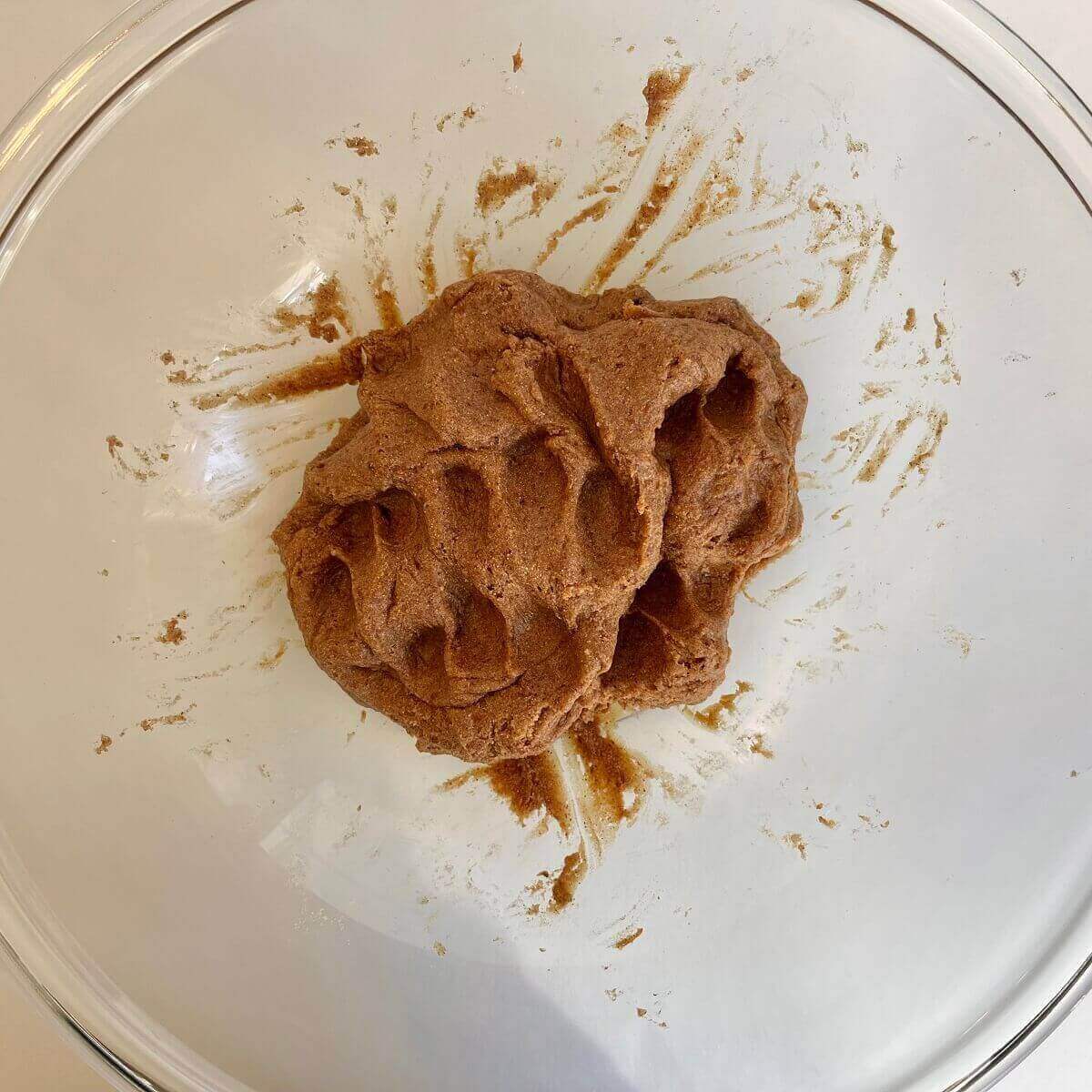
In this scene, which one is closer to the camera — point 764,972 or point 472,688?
point 472,688

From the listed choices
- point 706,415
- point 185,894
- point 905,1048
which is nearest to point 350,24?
point 706,415

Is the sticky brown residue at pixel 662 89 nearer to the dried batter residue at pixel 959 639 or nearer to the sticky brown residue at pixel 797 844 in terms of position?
the dried batter residue at pixel 959 639

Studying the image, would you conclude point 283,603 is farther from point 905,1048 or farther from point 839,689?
point 905,1048

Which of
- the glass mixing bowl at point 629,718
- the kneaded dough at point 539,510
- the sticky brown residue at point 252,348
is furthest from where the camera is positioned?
the sticky brown residue at point 252,348

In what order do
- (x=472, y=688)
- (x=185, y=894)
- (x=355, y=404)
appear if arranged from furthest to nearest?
(x=355, y=404) < (x=185, y=894) < (x=472, y=688)

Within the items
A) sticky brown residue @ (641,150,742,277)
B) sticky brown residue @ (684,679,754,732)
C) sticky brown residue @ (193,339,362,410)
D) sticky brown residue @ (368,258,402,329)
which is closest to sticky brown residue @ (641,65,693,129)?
sticky brown residue @ (641,150,742,277)

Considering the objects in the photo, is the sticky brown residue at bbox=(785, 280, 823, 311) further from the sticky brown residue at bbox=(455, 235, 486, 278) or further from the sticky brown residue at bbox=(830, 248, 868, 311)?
the sticky brown residue at bbox=(455, 235, 486, 278)

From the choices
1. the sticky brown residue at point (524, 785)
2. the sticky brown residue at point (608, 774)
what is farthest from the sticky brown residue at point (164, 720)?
the sticky brown residue at point (608, 774)

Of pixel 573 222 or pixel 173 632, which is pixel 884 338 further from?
pixel 173 632
